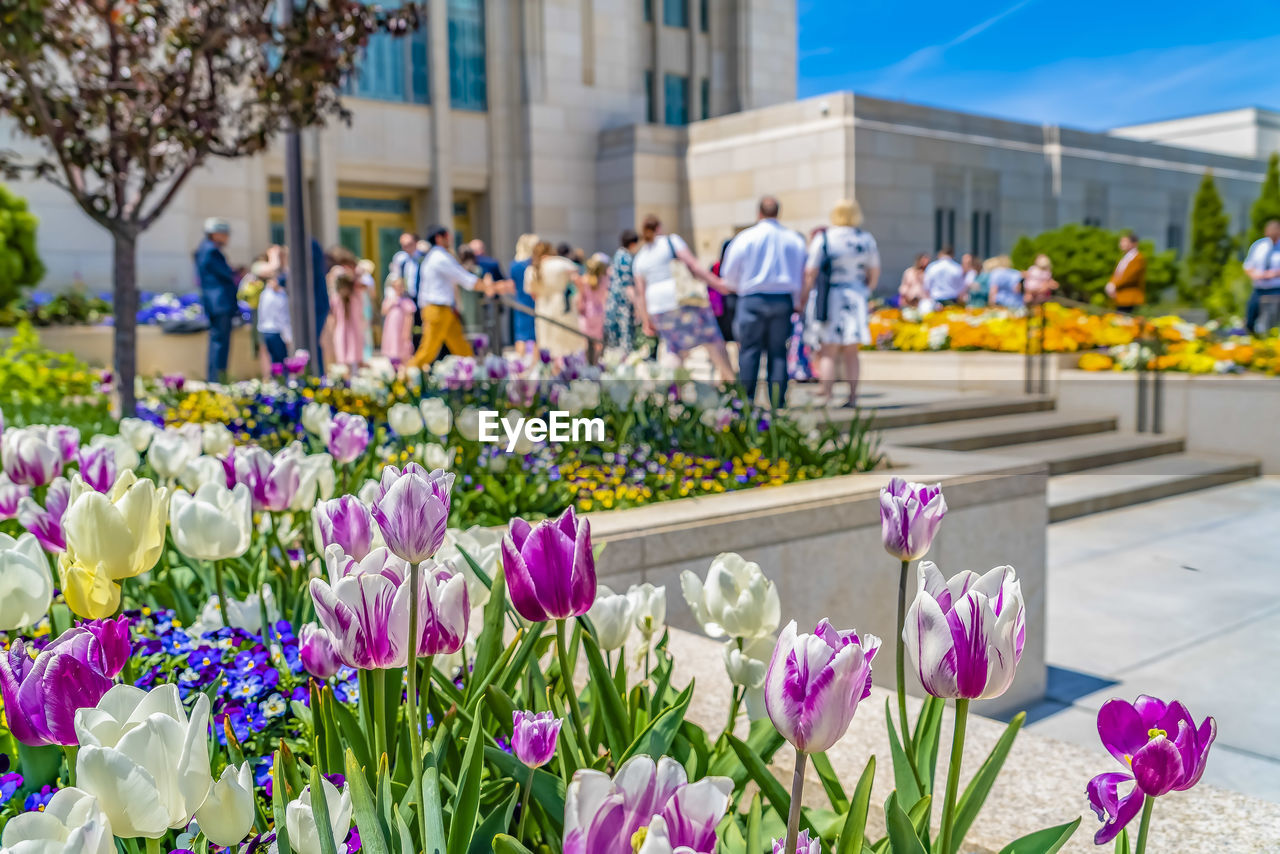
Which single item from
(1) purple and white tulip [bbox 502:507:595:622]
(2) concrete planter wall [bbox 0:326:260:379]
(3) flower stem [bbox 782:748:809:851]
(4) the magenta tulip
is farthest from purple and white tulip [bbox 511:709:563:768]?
(2) concrete planter wall [bbox 0:326:260:379]

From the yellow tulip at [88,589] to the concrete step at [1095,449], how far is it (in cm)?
819

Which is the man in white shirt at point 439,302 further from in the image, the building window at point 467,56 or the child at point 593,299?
the building window at point 467,56

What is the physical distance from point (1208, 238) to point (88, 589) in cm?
3255

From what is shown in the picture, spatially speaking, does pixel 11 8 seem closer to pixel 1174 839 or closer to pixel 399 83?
pixel 1174 839

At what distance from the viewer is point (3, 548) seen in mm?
1396

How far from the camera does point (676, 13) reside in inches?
1111

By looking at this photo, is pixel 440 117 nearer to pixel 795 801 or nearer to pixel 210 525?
pixel 210 525

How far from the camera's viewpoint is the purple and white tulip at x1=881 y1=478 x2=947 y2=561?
139 centimetres

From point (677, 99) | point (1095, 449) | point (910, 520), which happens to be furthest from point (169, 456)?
point (677, 99)

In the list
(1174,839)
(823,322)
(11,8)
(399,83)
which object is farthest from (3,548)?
(399,83)

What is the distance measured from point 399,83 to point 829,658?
994 inches

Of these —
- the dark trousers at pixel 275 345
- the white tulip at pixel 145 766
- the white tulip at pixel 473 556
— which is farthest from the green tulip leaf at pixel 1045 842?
the dark trousers at pixel 275 345

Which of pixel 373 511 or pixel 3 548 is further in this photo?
pixel 3 548

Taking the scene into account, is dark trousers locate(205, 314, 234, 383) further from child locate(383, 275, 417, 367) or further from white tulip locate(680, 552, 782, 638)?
white tulip locate(680, 552, 782, 638)
